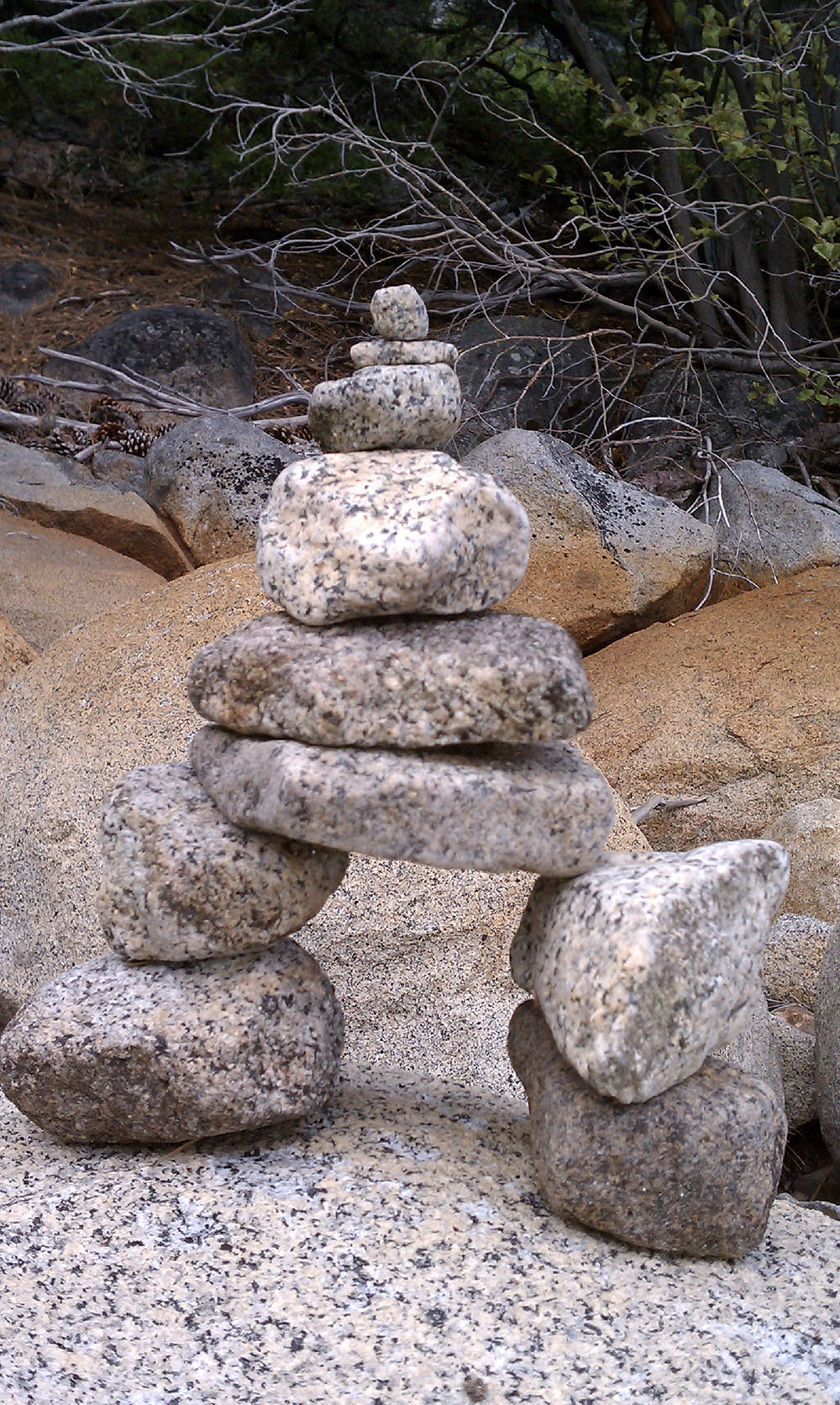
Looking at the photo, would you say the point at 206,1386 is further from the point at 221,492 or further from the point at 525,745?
the point at 221,492

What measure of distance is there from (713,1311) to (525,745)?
0.99 m

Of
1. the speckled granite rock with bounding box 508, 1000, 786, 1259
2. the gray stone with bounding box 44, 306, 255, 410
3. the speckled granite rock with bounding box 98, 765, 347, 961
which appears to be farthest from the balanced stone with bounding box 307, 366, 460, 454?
the gray stone with bounding box 44, 306, 255, 410

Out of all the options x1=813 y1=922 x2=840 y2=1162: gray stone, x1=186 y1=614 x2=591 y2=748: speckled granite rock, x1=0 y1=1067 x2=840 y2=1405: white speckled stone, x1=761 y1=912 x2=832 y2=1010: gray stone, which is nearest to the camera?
x1=0 y1=1067 x2=840 y2=1405: white speckled stone

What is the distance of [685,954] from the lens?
87.2 inches

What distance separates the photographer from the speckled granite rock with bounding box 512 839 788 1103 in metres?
2.20

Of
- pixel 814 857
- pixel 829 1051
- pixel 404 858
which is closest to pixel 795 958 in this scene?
pixel 814 857

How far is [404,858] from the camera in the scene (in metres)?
2.27

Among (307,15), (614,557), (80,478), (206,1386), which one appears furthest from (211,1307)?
(307,15)

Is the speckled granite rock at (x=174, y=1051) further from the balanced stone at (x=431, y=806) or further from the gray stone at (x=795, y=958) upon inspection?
the gray stone at (x=795, y=958)

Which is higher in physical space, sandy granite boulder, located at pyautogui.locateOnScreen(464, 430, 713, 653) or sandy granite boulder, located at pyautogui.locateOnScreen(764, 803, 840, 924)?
sandy granite boulder, located at pyautogui.locateOnScreen(464, 430, 713, 653)

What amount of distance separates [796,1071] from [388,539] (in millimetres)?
2120

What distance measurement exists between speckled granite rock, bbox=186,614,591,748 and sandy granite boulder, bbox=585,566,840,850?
223 centimetres

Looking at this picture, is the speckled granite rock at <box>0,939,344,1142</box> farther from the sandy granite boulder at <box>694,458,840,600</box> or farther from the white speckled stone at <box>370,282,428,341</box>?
the sandy granite boulder at <box>694,458,840,600</box>

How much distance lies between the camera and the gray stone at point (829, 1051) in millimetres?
3215
